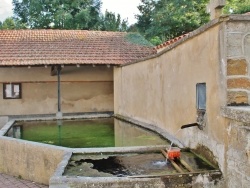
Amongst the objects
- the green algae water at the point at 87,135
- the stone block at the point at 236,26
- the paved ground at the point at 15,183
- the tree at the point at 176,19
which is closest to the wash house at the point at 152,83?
the stone block at the point at 236,26

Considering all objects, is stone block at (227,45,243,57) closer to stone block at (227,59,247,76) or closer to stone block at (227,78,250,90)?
stone block at (227,59,247,76)

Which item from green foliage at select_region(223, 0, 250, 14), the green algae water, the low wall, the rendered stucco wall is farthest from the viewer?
green foliage at select_region(223, 0, 250, 14)

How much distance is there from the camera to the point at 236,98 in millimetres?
4414

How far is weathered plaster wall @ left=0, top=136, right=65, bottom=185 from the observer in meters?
6.26

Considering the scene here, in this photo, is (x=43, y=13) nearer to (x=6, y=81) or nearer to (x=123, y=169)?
(x=6, y=81)

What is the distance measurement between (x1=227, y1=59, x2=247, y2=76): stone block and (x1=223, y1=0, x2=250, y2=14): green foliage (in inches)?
562

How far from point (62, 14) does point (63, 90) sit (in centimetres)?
1114

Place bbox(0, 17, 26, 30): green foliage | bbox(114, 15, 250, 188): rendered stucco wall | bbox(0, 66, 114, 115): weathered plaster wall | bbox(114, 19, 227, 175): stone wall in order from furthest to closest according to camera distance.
→ 1. bbox(0, 17, 26, 30): green foliage
2. bbox(0, 66, 114, 115): weathered plaster wall
3. bbox(114, 19, 227, 175): stone wall
4. bbox(114, 15, 250, 188): rendered stucco wall

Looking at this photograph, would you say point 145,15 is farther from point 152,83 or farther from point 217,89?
point 217,89

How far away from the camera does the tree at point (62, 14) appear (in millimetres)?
23938

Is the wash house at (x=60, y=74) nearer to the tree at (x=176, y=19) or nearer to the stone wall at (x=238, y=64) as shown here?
the tree at (x=176, y=19)

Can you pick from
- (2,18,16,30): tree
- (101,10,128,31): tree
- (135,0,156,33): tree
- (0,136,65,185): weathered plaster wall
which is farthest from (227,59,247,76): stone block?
(2,18,16,30): tree

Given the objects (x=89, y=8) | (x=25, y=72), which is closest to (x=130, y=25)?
(x=89, y=8)

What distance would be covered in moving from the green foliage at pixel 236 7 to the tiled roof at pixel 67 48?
636cm
